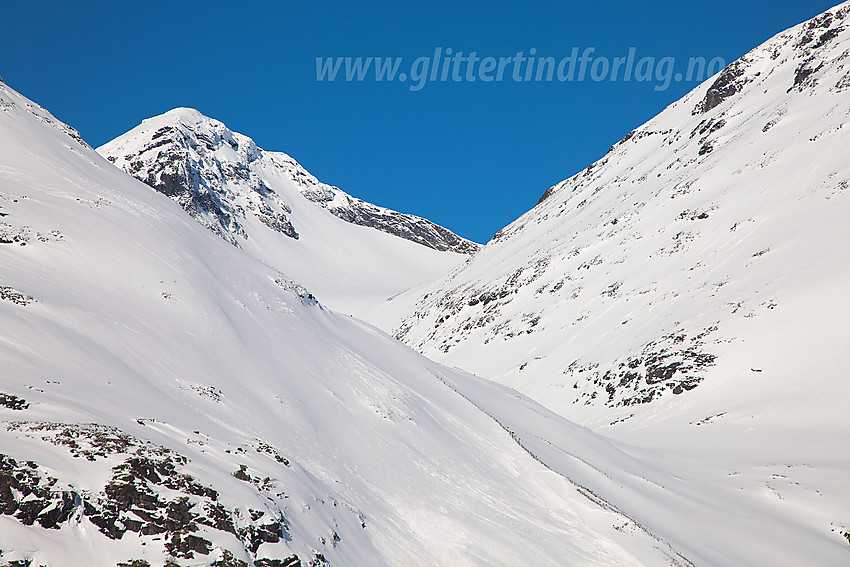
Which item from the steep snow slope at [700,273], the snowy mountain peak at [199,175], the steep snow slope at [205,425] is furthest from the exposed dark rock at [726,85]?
the snowy mountain peak at [199,175]

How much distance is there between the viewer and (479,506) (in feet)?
58.1

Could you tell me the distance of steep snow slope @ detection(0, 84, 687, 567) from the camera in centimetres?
973

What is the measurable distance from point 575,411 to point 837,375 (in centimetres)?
1862

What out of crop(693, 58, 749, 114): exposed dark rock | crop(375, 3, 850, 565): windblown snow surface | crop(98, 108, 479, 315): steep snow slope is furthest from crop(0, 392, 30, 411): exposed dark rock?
crop(98, 108, 479, 315): steep snow slope

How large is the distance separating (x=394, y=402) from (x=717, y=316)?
3634cm

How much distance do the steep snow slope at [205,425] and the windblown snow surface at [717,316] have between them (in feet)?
20.6

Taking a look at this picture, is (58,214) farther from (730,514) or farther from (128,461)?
(730,514)

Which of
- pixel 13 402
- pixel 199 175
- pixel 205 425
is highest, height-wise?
pixel 199 175

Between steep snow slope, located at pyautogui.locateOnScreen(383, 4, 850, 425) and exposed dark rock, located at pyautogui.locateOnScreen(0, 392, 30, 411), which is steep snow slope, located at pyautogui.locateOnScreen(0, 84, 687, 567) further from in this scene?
steep snow slope, located at pyautogui.locateOnScreen(383, 4, 850, 425)

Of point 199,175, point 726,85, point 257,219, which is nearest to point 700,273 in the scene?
point 726,85

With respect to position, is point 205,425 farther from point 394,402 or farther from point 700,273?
point 700,273

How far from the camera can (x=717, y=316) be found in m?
47.8

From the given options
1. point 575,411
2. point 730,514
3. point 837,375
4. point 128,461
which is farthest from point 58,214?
point 837,375

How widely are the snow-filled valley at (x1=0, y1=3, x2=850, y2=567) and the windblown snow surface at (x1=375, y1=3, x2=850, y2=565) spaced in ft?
0.86
